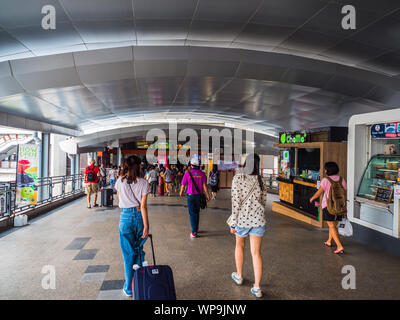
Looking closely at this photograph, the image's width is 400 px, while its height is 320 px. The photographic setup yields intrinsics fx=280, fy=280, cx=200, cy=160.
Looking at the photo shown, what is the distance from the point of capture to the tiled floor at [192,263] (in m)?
3.67

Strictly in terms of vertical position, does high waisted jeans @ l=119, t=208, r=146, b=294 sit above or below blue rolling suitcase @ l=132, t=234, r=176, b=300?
above

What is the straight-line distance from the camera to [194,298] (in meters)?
3.48

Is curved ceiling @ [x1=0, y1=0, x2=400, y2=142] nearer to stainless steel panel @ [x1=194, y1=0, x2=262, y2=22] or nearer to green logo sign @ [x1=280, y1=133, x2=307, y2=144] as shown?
stainless steel panel @ [x1=194, y1=0, x2=262, y2=22]

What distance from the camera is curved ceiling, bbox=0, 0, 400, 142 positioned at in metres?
5.63

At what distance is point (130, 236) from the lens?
136 inches

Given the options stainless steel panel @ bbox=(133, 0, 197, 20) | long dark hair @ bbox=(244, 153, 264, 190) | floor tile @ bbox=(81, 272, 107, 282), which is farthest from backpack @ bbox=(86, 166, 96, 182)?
long dark hair @ bbox=(244, 153, 264, 190)

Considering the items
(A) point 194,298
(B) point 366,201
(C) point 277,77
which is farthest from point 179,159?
(A) point 194,298

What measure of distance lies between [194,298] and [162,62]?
5679 millimetres

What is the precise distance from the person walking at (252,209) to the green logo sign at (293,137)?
6.22 m

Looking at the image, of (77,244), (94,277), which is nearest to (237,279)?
(94,277)

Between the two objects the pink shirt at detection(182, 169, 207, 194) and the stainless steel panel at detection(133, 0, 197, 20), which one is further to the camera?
the pink shirt at detection(182, 169, 207, 194)

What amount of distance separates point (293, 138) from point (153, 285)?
26.7 ft

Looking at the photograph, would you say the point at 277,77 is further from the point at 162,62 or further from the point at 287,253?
the point at 287,253

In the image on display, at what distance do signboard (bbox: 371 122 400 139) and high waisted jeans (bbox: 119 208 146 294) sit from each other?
5516 mm
